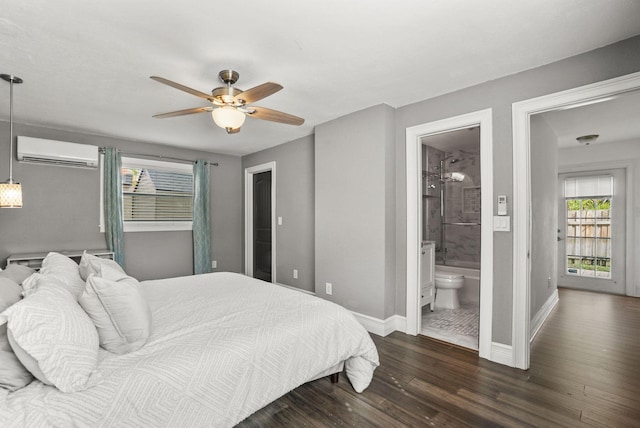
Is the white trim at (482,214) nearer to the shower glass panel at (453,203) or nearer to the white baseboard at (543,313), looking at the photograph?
the white baseboard at (543,313)

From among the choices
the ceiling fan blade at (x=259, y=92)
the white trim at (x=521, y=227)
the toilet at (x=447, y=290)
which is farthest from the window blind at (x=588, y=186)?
the ceiling fan blade at (x=259, y=92)

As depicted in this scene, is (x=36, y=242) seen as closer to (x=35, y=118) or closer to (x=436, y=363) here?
(x=35, y=118)

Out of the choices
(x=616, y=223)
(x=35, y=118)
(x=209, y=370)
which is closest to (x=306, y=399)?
(x=209, y=370)

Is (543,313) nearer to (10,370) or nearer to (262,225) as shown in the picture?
(262,225)

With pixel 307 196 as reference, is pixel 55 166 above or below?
above

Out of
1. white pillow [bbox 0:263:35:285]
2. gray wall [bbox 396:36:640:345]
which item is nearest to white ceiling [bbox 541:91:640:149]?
gray wall [bbox 396:36:640:345]

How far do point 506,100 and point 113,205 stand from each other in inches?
185

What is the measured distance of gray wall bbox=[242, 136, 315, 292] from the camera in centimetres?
436

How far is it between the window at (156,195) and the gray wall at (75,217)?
16 cm

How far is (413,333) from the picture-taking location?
315 cm

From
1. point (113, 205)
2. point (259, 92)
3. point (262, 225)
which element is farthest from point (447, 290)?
point (113, 205)

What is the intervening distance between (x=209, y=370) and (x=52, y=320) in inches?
26.3

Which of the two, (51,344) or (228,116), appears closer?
(51,344)

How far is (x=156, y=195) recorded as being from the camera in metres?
4.69
